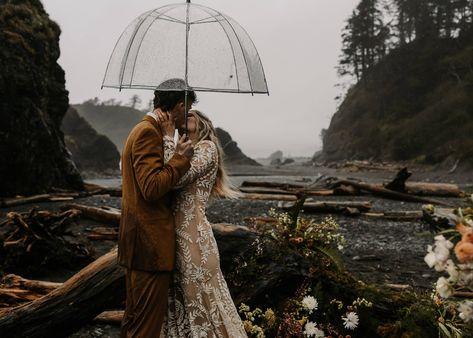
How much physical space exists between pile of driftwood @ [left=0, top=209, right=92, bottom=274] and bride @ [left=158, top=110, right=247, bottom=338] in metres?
4.69

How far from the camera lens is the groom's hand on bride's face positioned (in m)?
3.00

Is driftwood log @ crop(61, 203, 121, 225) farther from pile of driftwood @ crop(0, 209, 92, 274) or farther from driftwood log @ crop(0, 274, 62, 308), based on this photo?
driftwood log @ crop(0, 274, 62, 308)

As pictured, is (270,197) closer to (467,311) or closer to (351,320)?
(351,320)

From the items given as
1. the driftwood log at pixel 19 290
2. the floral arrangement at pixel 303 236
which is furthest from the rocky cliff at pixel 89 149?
the floral arrangement at pixel 303 236

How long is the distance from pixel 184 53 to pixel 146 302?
1973 mm

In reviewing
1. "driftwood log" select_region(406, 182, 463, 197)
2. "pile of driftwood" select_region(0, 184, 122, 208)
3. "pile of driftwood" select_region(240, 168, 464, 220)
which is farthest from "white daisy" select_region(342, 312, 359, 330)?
"driftwood log" select_region(406, 182, 463, 197)

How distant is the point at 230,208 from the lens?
1357 cm

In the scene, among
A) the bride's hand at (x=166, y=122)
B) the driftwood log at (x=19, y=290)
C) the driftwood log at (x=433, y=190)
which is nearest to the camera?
A: the bride's hand at (x=166, y=122)

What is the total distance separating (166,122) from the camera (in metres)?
3.14

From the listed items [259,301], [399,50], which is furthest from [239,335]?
[399,50]

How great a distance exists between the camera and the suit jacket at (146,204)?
2.89 metres

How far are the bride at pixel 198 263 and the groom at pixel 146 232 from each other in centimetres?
20

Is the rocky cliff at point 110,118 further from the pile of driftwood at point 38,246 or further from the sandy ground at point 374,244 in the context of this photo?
the pile of driftwood at point 38,246

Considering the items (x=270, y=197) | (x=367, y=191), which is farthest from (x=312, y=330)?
(x=367, y=191)
